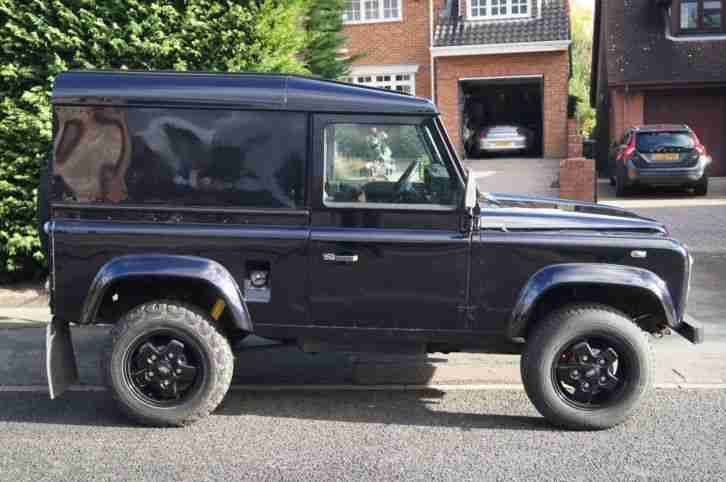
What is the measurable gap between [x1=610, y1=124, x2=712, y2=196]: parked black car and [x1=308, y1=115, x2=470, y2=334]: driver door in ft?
47.8

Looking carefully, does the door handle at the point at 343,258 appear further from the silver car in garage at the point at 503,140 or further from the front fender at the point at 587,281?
the silver car in garage at the point at 503,140

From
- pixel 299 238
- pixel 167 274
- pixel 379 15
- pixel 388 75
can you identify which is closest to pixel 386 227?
pixel 299 238

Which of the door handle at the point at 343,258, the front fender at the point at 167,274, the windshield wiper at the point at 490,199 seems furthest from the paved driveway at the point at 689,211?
the front fender at the point at 167,274

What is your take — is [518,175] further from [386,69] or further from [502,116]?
[502,116]

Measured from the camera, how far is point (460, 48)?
23.1 metres

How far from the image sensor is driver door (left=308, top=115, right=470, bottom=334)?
536cm

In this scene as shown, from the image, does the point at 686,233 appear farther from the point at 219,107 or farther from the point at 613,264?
the point at 219,107

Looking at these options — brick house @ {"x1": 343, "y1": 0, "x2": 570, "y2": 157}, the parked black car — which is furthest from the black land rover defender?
brick house @ {"x1": 343, "y1": 0, "x2": 570, "y2": 157}

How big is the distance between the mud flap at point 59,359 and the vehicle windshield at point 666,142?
52.1ft

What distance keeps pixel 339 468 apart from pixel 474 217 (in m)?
1.78

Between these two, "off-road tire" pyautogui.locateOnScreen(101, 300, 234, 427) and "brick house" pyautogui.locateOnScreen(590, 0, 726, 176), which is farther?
"brick house" pyautogui.locateOnScreen(590, 0, 726, 176)

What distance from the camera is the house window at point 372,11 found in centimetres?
2370

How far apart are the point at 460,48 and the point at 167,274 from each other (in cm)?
1904

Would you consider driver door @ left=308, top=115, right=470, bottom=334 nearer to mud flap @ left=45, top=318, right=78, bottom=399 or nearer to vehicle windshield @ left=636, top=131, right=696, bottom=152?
mud flap @ left=45, top=318, right=78, bottom=399
